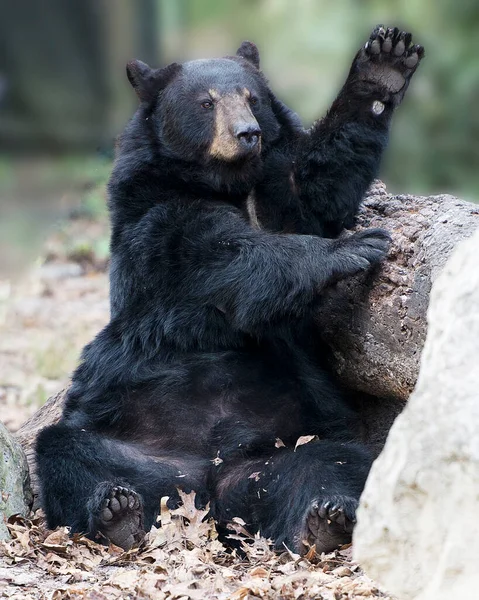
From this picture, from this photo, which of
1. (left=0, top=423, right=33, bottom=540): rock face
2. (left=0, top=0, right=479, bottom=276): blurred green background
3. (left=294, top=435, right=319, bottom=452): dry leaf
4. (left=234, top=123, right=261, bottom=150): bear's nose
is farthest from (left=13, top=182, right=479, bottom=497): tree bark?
(left=0, top=0, right=479, bottom=276): blurred green background

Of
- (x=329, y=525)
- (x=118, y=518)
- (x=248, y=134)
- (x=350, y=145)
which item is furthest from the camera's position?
(x=350, y=145)

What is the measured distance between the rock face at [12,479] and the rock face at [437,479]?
263 cm

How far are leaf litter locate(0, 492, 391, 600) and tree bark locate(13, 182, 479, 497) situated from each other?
40.6 inches

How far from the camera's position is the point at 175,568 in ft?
14.0

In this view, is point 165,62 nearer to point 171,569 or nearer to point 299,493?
point 299,493

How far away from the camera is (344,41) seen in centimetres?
1444

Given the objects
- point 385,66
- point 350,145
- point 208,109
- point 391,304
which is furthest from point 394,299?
point 208,109

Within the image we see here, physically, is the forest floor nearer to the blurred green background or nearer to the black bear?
the black bear

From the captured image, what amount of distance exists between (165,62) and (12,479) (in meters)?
12.8

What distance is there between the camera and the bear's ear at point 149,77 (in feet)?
18.5

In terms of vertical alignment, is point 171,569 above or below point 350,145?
below

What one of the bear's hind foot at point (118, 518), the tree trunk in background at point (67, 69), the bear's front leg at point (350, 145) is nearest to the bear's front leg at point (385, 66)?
the bear's front leg at point (350, 145)

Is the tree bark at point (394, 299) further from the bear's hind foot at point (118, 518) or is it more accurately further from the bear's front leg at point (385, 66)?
the bear's hind foot at point (118, 518)

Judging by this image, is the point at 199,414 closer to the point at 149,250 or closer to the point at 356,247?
the point at 149,250
